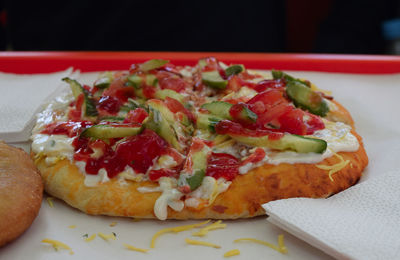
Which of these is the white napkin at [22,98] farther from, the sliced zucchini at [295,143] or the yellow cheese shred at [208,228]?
the sliced zucchini at [295,143]

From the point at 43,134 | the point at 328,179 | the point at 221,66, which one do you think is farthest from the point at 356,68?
the point at 43,134

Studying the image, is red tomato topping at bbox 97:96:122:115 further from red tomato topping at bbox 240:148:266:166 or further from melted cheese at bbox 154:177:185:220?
red tomato topping at bbox 240:148:266:166

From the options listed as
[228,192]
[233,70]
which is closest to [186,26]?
[233,70]

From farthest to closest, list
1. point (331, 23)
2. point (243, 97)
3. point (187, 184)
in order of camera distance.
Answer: point (331, 23) < point (243, 97) < point (187, 184)

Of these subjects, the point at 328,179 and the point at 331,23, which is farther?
the point at 331,23

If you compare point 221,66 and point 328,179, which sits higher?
point 221,66

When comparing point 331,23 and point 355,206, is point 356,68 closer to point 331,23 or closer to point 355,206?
point 331,23

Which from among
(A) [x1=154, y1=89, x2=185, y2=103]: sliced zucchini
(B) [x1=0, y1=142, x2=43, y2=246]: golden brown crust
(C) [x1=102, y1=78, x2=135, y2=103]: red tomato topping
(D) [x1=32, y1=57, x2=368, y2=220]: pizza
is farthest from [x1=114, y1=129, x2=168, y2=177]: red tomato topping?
(C) [x1=102, y1=78, x2=135, y2=103]: red tomato topping
